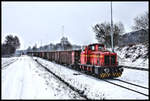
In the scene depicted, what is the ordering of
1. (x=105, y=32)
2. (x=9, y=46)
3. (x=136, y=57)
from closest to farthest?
1. (x=136, y=57)
2. (x=105, y=32)
3. (x=9, y=46)

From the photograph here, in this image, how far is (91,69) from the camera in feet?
41.2

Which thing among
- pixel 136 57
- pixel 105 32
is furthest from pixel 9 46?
pixel 136 57

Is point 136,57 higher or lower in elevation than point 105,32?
lower

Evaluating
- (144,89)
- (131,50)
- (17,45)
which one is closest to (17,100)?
(144,89)

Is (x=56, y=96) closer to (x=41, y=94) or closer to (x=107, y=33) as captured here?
(x=41, y=94)

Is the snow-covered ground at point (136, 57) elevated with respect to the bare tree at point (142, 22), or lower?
lower

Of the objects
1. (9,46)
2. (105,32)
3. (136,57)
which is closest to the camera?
(136,57)

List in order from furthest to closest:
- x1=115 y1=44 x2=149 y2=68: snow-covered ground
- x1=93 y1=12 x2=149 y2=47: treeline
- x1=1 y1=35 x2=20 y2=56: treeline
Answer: x1=1 y1=35 x2=20 y2=56: treeline
x1=93 y1=12 x2=149 y2=47: treeline
x1=115 y1=44 x2=149 y2=68: snow-covered ground

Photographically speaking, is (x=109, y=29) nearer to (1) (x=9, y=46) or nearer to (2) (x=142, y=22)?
(2) (x=142, y=22)

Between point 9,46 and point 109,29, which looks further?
point 9,46

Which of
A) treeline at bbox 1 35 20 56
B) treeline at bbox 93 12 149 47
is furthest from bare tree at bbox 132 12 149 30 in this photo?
treeline at bbox 1 35 20 56

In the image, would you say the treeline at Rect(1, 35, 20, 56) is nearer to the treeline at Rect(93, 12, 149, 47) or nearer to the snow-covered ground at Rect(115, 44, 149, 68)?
the treeline at Rect(93, 12, 149, 47)

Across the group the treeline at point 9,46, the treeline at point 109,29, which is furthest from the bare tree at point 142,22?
the treeline at point 9,46

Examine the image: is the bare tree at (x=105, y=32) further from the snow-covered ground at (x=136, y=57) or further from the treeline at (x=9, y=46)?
the treeline at (x=9, y=46)
